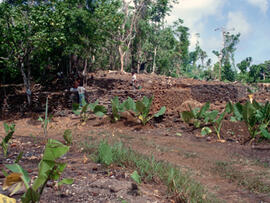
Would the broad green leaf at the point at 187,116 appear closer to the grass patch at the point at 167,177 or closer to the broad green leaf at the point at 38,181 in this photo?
the grass patch at the point at 167,177

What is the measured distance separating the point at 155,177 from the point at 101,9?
33.1ft

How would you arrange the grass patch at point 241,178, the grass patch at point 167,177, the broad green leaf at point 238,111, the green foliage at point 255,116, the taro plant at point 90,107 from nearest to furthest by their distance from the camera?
1. the grass patch at point 167,177
2. the grass patch at point 241,178
3. the green foliage at point 255,116
4. the broad green leaf at point 238,111
5. the taro plant at point 90,107

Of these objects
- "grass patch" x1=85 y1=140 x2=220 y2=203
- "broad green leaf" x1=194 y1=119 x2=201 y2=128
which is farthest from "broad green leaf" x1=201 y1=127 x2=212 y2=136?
"grass patch" x1=85 y1=140 x2=220 y2=203

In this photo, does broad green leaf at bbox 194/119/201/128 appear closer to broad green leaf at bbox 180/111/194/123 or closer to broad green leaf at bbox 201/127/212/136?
broad green leaf at bbox 180/111/194/123

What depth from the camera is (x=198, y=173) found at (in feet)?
13.5

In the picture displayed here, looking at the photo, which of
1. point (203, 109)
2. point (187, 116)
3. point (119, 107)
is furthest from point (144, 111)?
point (203, 109)

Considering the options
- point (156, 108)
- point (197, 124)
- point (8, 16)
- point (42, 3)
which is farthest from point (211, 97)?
point (8, 16)

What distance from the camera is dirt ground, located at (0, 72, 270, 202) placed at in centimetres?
255

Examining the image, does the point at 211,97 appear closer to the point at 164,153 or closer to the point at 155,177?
the point at 164,153

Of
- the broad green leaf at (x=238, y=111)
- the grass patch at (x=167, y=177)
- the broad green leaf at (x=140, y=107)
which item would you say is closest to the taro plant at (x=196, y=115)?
the broad green leaf at (x=238, y=111)

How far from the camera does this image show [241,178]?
3924mm

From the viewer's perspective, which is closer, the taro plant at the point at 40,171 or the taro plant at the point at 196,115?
the taro plant at the point at 40,171

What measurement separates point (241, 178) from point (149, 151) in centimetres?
196

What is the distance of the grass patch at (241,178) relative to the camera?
138 inches
